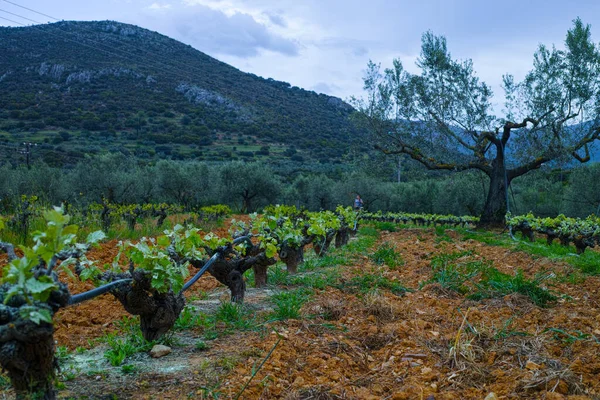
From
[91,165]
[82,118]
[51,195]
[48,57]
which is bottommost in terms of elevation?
[51,195]

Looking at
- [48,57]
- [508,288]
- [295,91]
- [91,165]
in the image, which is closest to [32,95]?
[48,57]

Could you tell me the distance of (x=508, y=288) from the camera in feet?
16.5

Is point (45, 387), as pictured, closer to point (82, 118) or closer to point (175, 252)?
point (175, 252)

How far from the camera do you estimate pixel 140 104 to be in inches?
2394

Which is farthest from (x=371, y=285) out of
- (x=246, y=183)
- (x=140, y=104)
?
(x=140, y=104)

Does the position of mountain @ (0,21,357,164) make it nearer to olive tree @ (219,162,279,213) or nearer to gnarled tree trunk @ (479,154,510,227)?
olive tree @ (219,162,279,213)

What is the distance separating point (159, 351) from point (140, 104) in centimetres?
6280

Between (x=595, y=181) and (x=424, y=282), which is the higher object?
(x=595, y=181)

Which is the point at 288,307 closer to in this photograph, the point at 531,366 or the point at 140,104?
the point at 531,366

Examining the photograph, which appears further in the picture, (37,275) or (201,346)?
(201,346)

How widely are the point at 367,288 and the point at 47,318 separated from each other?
3979mm

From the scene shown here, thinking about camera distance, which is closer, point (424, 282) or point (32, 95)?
point (424, 282)

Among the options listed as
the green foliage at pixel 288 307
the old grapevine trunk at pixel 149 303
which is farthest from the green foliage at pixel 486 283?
the old grapevine trunk at pixel 149 303

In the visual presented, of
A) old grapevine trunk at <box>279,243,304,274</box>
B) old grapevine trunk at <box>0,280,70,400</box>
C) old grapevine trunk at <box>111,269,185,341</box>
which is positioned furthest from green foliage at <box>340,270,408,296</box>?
old grapevine trunk at <box>0,280,70,400</box>
